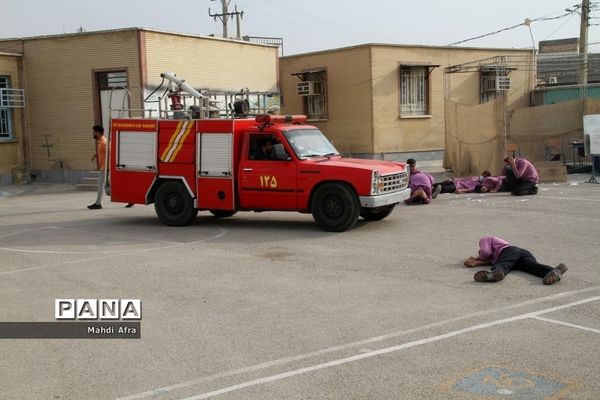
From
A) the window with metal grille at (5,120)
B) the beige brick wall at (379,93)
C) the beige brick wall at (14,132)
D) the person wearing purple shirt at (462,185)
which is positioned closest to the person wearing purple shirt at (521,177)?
the person wearing purple shirt at (462,185)

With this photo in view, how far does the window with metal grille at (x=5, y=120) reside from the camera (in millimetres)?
24148

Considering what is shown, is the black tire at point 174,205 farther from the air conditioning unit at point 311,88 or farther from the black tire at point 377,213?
the air conditioning unit at point 311,88

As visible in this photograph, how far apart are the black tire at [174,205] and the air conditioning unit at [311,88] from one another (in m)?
15.8

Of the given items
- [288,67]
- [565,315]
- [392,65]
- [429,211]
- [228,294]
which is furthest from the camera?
[288,67]

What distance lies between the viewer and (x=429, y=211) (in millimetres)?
14586

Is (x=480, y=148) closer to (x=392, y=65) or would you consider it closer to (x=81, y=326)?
(x=392, y=65)

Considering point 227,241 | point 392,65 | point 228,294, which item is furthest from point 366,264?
point 392,65

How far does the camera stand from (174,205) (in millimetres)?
13406

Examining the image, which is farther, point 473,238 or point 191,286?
point 473,238

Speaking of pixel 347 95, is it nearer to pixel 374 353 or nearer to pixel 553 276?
pixel 553 276

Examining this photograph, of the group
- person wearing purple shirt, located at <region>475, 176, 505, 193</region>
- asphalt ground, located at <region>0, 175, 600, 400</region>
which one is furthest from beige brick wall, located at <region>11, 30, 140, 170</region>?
person wearing purple shirt, located at <region>475, 176, 505, 193</region>

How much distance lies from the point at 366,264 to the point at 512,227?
3.90m

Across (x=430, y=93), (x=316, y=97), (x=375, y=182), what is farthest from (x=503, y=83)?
(x=375, y=182)

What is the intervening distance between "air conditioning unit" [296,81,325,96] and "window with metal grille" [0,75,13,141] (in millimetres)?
11206
